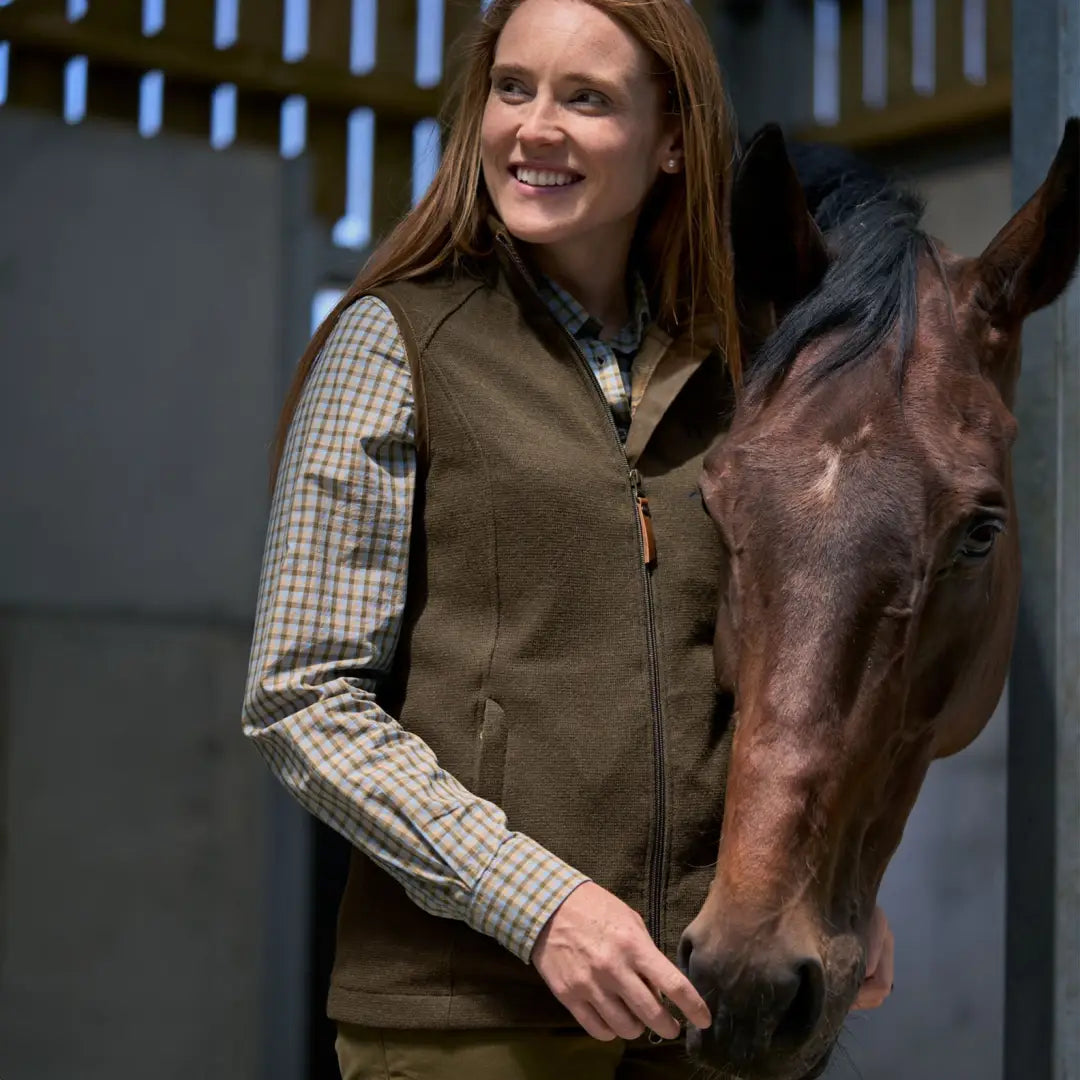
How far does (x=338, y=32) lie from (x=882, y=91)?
4.83ft

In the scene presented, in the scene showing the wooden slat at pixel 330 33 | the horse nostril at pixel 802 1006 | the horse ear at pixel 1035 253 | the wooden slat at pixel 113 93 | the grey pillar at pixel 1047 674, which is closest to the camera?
the horse nostril at pixel 802 1006

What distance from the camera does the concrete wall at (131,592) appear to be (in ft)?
11.5

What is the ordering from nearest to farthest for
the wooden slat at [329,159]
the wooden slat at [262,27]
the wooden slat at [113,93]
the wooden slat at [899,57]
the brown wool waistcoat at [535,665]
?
the brown wool waistcoat at [535,665]
the wooden slat at [113,93]
the wooden slat at [262,27]
the wooden slat at [329,159]
the wooden slat at [899,57]

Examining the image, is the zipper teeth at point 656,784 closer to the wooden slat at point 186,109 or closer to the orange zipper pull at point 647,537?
the orange zipper pull at point 647,537

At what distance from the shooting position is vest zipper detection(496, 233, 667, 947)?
1451 mm

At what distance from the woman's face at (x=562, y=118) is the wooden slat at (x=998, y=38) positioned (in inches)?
108

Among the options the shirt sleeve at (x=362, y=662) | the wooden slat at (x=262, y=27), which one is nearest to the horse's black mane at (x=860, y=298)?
the shirt sleeve at (x=362, y=662)

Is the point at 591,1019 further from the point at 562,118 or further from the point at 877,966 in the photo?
the point at 562,118

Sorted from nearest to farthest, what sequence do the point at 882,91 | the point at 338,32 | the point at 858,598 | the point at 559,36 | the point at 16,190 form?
the point at 858,598, the point at 559,36, the point at 16,190, the point at 338,32, the point at 882,91

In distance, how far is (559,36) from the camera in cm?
158

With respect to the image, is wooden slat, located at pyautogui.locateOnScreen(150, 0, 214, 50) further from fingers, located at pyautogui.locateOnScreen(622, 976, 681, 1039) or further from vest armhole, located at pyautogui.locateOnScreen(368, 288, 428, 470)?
fingers, located at pyautogui.locateOnScreen(622, 976, 681, 1039)

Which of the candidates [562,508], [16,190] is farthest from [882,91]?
[562,508]

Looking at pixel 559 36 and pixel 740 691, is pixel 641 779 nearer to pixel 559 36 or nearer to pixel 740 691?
pixel 740 691

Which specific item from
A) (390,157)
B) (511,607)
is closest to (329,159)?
(390,157)
